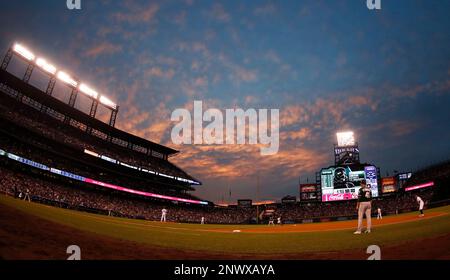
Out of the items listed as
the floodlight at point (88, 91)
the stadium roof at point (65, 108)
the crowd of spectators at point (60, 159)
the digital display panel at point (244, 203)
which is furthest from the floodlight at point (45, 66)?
the digital display panel at point (244, 203)

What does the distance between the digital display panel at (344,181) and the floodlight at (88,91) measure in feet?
152

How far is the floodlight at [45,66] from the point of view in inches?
1731

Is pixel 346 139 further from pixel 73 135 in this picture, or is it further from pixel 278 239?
pixel 73 135

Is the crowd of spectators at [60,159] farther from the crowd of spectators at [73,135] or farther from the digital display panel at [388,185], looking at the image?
the digital display panel at [388,185]

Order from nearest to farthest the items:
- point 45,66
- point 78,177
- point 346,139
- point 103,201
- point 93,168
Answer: point 78,177, point 103,201, point 45,66, point 93,168, point 346,139

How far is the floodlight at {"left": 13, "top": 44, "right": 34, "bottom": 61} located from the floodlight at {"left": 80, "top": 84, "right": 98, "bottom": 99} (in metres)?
9.11

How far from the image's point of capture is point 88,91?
171ft

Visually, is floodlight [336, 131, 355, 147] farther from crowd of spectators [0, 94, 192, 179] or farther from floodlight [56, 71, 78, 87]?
floodlight [56, 71, 78, 87]

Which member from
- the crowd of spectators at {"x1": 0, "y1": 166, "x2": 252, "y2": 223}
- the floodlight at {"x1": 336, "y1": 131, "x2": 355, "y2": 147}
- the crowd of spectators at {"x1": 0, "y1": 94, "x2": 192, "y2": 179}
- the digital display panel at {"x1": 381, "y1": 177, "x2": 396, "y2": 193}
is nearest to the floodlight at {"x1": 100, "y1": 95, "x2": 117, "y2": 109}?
the crowd of spectators at {"x1": 0, "y1": 94, "x2": 192, "y2": 179}

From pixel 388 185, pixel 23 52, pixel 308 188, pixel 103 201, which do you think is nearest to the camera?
pixel 23 52

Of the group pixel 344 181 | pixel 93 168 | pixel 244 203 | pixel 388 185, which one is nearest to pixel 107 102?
pixel 93 168

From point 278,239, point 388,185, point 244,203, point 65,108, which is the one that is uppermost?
point 65,108

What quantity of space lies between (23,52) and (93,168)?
2071 centimetres
